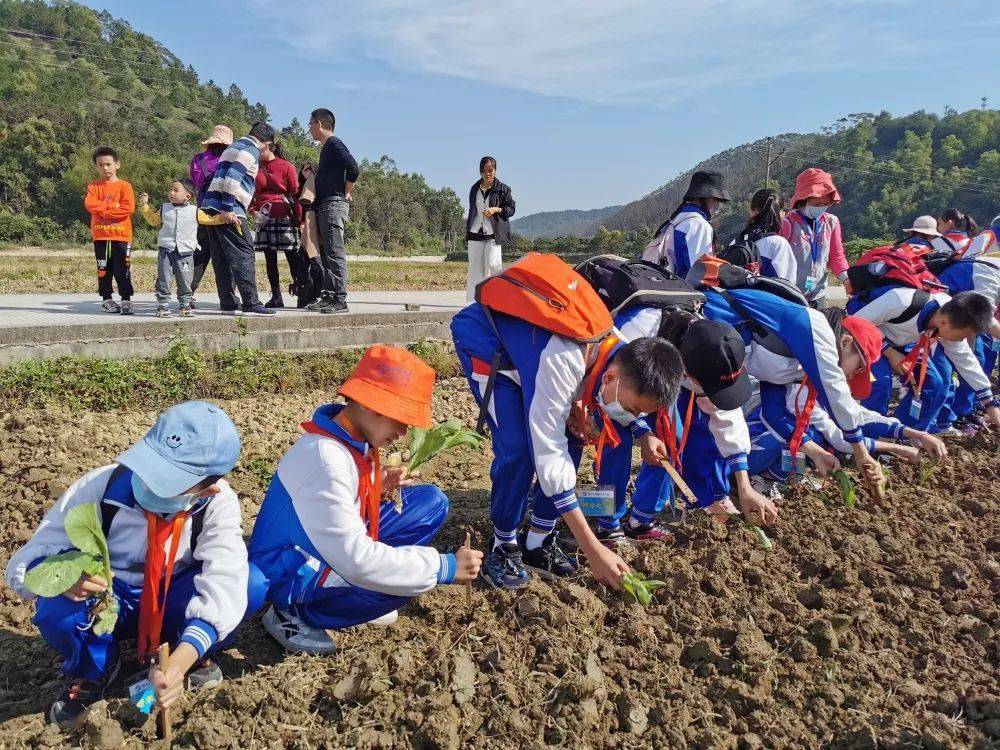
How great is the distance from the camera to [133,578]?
2.33 meters

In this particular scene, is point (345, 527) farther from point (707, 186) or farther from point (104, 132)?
point (104, 132)

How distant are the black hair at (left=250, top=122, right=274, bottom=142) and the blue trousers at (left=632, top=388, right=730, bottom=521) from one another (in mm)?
4573

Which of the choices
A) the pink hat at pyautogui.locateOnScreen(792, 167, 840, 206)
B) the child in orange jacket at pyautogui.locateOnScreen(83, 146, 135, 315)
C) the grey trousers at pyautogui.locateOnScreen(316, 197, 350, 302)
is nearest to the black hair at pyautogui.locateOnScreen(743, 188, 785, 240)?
the pink hat at pyautogui.locateOnScreen(792, 167, 840, 206)

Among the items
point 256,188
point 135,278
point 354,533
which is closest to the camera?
point 354,533

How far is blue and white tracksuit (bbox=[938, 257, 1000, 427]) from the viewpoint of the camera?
579cm

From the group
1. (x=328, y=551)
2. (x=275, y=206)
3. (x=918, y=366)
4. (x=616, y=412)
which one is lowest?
(x=328, y=551)

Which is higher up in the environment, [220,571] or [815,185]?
[815,185]

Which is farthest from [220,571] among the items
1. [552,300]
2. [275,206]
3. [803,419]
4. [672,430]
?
[275,206]

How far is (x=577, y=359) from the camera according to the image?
2762 mm

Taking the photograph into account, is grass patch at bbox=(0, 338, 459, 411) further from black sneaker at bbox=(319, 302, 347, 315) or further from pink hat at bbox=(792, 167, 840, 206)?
pink hat at bbox=(792, 167, 840, 206)

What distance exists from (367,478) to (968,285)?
223 inches

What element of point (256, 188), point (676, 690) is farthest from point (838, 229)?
point (256, 188)

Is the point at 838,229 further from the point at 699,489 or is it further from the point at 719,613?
the point at 719,613

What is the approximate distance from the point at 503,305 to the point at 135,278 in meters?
9.81
